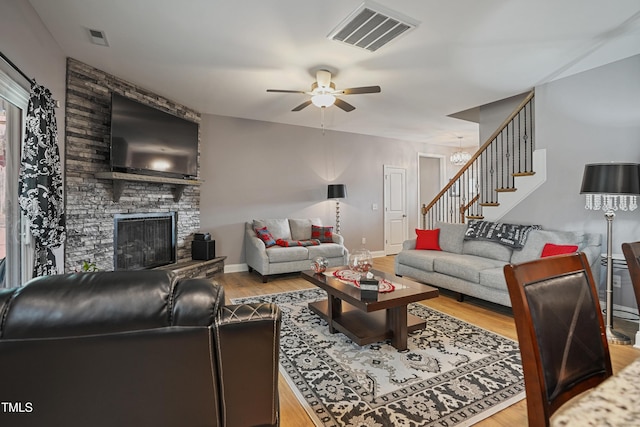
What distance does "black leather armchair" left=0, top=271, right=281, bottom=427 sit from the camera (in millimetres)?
866

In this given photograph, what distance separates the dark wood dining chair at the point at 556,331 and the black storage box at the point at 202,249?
455cm

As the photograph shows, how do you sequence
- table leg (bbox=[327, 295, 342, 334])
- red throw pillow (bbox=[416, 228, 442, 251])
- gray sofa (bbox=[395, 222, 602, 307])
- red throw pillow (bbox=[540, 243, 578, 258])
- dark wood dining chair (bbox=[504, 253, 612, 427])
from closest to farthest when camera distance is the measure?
1. dark wood dining chair (bbox=[504, 253, 612, 427])
2. table leg (bbox=[327, 295, 342, 334])
3. red throw pillow (bbox=[540, 243, 578, 258])
4. gray sofa (bbox=[395, 222, 602, 307])
5. red throw pillow (bbox=[416, 228, 442, 251])

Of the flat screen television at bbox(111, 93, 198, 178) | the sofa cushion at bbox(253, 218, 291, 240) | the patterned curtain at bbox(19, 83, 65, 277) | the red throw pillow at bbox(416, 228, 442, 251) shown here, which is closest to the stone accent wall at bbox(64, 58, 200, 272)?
the flat screen television at bbox(111, 93, 198, 178)

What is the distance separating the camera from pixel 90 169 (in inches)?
134

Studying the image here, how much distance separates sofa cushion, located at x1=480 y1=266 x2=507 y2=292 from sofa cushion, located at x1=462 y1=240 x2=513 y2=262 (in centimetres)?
45

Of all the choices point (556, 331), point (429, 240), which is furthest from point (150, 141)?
point (556, 331)

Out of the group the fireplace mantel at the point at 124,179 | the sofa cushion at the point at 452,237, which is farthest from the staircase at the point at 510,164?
the fireplace mantel at the point at 124,179

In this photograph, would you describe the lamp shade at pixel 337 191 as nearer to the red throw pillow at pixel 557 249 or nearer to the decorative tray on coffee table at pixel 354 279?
the decorative tray on coffee table at pixel 354 279

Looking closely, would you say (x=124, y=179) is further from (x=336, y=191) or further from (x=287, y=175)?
(x=336, y=191)

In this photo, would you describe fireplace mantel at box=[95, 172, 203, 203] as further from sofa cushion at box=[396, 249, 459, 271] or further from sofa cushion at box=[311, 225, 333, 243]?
sofa cushion at box=[396, 249, 459, 271]

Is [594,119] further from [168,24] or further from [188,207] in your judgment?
[188,207]

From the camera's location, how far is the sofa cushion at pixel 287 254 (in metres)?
4.64

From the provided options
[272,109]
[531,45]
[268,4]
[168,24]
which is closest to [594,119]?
[531,45]

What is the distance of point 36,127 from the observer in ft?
7.07
